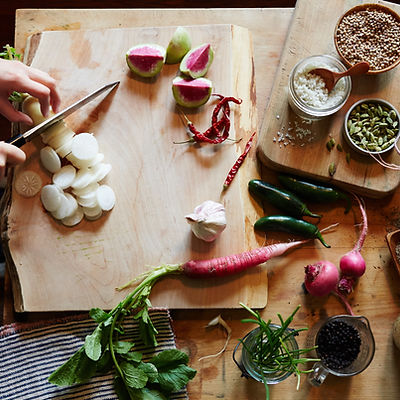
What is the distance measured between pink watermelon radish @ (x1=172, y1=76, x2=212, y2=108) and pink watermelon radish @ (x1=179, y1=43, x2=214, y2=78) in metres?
0.03

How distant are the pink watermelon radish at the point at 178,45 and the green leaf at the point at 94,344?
3.25 ft

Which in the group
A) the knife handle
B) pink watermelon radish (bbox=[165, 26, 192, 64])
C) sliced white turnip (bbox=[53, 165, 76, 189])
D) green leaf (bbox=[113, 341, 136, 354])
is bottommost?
green leaf (bbox=[113, 341, 136, 354])

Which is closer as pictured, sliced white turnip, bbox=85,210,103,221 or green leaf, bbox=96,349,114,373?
green leaf, bbox=96,349,114,373

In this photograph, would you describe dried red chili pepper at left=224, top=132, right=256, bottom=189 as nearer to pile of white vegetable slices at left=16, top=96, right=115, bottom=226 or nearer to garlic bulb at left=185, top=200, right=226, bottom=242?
garlic bulb at left=185, top=200, right=226, bottom=242

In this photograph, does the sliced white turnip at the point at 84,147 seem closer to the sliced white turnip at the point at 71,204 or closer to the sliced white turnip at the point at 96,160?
the sliced white turnip at the point at 96,160

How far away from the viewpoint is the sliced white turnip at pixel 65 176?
5.67 feet

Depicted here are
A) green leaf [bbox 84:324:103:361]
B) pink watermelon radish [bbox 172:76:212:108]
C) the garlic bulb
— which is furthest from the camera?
pink watermelon radish [bbox 172:76:212:108]

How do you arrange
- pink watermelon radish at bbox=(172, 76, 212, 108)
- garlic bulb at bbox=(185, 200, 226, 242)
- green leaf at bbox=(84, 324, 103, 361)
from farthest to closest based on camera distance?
1. pink watermelon radish at bbox=(172, 76, 212, 108)
2. garlic bulb at bbox=(185, 200, 226, 242)
3. green leaf at bbox=(84, 324, 103, 361)

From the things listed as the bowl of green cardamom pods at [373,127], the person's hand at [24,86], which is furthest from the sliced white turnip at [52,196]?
the bowl of green cardamom pods at [373,127]

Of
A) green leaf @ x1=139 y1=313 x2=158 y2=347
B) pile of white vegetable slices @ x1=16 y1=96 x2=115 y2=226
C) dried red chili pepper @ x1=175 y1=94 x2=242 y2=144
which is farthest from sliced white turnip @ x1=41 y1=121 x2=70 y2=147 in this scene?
green leaf @ x1=139 y1=313 x2=158 y2=347

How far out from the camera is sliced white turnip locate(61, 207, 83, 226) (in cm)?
175

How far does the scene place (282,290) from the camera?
1.81m

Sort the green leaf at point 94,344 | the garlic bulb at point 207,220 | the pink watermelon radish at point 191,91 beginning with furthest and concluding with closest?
the pink watermelon radish at point 191,91, the garlic bulb at point 207,220, the green leaf at point 94,344

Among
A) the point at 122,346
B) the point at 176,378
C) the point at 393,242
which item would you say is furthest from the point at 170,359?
the point at 393,242
